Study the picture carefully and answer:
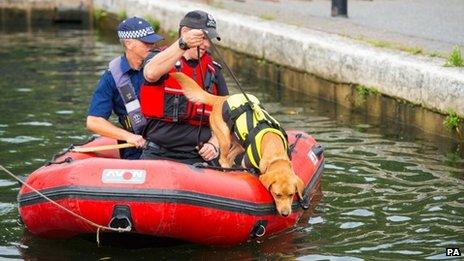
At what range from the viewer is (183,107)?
767cm

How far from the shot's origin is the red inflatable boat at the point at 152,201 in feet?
22.5

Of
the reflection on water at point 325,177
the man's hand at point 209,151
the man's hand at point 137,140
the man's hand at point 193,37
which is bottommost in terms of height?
the reflection on water at point 325,177

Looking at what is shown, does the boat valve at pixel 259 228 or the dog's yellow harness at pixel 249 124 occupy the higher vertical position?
the dog's yellow harness at pixel 249 124

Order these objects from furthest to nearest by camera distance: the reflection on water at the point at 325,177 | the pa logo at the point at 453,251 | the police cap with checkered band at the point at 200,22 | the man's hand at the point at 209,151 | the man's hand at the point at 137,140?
Result: the man's hand at the point at 137,140 < the man's hand at the point at 209,151 < the police cap with checkered band at the point at 200,22 < the reflection on water at the point at 325,177 < the pa logo at the point at 453,251

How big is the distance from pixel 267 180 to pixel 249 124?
443 mm

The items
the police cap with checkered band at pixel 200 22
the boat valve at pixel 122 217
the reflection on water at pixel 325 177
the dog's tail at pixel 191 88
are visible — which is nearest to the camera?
the boat valve at pixel 122 217

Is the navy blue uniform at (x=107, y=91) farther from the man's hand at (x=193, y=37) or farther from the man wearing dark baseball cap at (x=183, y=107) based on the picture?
the man's hand at (x=193, y=37)

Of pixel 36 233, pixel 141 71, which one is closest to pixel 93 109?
pixel 141 71

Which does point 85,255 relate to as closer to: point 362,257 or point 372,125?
point 362,257

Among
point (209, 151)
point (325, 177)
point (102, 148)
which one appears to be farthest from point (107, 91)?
point (325, 177)

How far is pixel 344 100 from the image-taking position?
12.2m

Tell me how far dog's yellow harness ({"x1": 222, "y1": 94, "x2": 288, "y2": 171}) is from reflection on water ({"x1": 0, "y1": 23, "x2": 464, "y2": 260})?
24.1 inches

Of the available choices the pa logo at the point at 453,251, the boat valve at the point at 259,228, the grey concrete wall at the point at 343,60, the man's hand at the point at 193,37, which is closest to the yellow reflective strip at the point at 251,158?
the boat valve at the point at 259,228

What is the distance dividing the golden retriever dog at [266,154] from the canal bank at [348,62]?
128 inches
